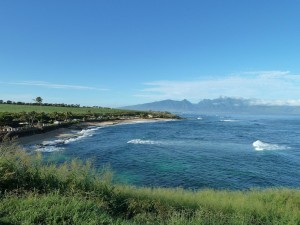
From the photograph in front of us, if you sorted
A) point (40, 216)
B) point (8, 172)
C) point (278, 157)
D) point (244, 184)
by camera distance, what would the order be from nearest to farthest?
point (40, 216) → point (8, 172) → point (244, 184) → point (278, 157)

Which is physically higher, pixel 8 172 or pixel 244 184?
pixel 8 172

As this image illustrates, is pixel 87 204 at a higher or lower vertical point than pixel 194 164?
higher

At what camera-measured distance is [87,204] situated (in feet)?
33.9

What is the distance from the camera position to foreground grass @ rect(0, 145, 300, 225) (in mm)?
9469

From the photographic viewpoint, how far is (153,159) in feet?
139

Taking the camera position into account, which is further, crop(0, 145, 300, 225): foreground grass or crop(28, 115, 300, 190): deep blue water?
crop(28, 115, 300, 190): deep blue water

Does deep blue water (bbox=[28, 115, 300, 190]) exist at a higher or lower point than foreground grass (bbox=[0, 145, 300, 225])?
lower

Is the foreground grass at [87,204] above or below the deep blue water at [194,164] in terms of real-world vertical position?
above

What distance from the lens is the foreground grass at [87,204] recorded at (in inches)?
373

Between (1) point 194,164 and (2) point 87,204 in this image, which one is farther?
(1) point 194,164

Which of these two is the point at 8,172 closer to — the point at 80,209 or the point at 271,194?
the point at 80,209

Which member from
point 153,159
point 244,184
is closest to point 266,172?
point 244,184

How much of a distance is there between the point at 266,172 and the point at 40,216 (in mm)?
31311

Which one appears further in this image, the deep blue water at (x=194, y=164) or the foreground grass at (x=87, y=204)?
the deep blue water at (x=194, y=164)
